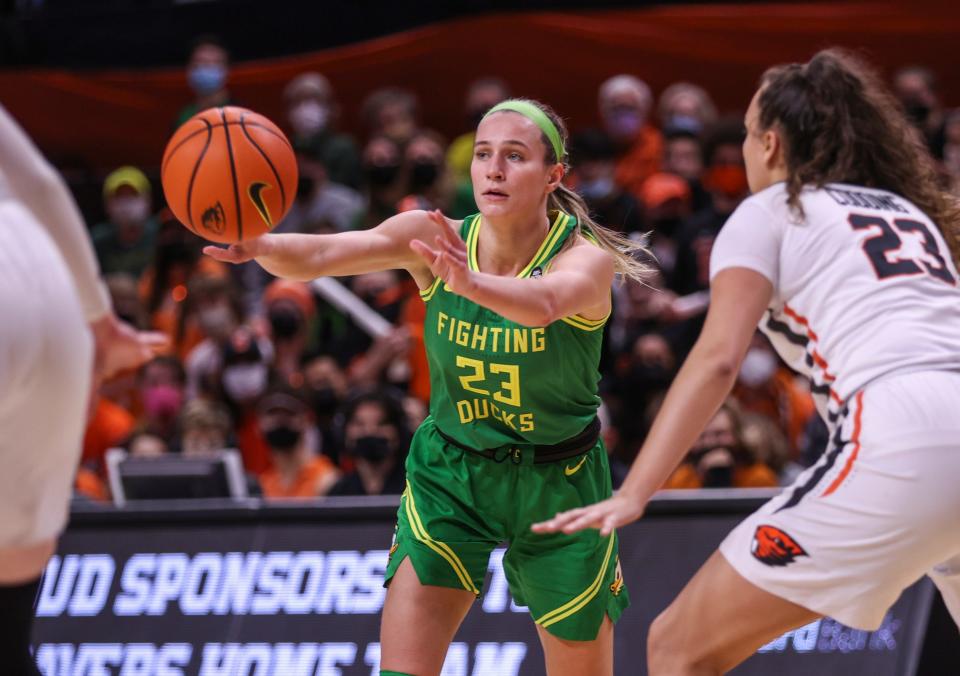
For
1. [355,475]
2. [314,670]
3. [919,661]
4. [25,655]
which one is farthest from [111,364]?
[355,475]

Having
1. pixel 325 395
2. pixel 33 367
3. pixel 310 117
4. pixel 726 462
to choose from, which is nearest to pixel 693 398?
pixel 33 367

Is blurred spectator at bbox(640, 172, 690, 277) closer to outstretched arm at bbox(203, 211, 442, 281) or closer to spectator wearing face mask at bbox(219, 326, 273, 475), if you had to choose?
spectator wearing face mask at bbox(219, 326, 273, 475)

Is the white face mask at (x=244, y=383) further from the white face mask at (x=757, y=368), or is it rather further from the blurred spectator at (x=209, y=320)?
the white face mask at (x=757, y=368)

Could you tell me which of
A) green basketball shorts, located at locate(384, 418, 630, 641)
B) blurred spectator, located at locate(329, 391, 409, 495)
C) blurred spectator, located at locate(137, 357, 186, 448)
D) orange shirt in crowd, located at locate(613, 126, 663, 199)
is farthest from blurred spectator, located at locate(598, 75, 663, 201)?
green basketball shorts, located at locate(384, 418, 630, 641)

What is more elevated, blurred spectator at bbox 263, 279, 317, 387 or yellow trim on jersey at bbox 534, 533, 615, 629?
yellow trim on jersey at bbox 534, 533, 615, 629

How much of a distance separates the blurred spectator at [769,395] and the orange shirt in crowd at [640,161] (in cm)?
186

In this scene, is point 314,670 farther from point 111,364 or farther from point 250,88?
point 250,88

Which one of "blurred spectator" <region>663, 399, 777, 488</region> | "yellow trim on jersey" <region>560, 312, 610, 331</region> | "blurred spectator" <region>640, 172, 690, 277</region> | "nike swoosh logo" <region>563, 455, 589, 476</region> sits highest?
"yellow trim on jersey" <region>560, 312, 610, 331</region>

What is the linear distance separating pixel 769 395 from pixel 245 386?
3064mm

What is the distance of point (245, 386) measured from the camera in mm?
8375

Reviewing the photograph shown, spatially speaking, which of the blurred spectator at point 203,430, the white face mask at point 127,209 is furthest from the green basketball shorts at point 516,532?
the white face mask at point 127,209

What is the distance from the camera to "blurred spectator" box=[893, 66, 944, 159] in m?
9.02

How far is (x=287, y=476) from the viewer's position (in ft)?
24.7

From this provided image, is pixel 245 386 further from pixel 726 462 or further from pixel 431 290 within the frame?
pixel 431 290
